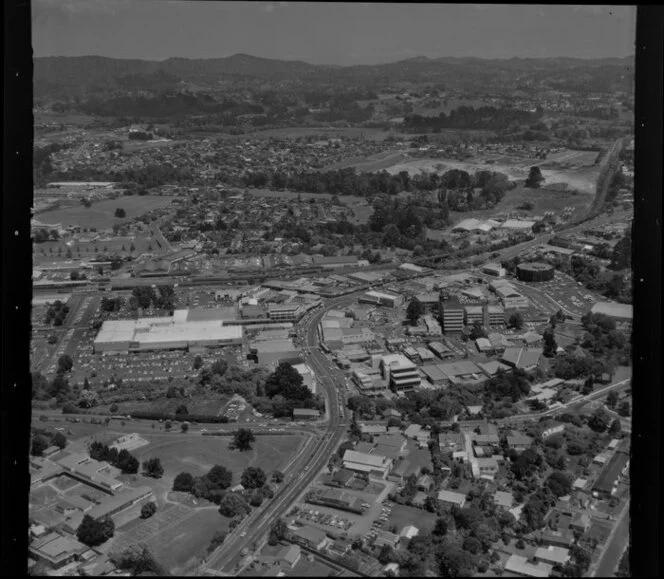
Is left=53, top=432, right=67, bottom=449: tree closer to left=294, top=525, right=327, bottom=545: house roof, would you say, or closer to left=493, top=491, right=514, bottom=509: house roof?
left=294, top=525, right=327, bottom=545: house roof

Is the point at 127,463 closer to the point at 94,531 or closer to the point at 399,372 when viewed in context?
the point at 94,531

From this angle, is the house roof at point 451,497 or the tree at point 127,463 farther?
the tree at point 127,463

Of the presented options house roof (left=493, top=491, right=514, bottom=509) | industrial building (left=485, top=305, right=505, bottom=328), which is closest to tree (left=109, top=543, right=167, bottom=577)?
house roof (left=493, top=491, right=514, bottom=509)

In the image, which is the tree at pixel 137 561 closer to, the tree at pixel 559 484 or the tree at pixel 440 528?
the tree at pixel 440 528

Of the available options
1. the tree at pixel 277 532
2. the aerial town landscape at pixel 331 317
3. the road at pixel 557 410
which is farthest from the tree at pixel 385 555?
the road at pixel 557 410

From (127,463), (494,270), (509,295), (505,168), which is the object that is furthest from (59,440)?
(505,168)

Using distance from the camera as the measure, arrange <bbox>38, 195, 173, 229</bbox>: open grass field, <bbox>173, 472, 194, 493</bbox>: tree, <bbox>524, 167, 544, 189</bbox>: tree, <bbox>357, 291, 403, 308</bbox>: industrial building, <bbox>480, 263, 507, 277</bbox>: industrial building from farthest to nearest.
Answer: <bbox>524, 167, 544, 189</bbox>: tree
<bbox>38, 195, 173, 229</bbox>: open grass field
<bbox>480, 263, 507, 277</bbox>: industrial building
<bbox>357, 291, 403, 308</bbox>: industrial building
<bbox>173, 472, 194, 493</bbox>: tree

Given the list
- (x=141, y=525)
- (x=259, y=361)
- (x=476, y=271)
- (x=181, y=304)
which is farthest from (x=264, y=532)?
(x=476, y=271)
